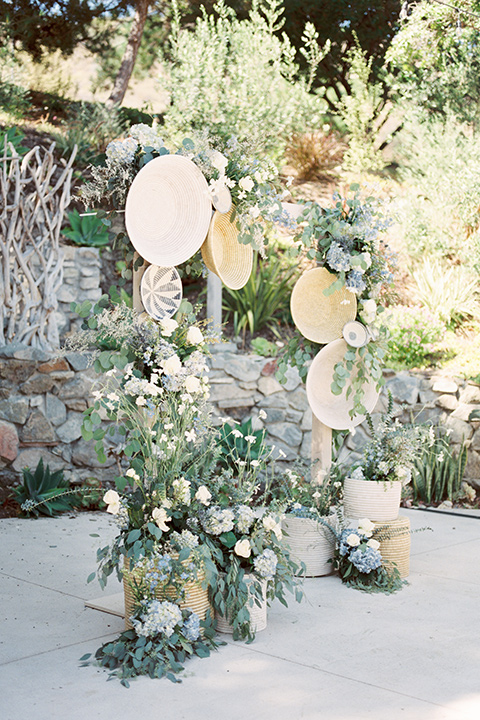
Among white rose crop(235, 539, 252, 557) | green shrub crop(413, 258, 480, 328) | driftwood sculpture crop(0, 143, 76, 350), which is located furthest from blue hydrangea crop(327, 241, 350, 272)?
green shrub crop(413, 258, 480, 328)

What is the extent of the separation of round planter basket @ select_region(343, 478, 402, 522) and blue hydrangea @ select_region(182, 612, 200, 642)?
50.0 inches

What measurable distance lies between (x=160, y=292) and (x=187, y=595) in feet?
3.94

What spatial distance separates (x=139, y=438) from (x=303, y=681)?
3.57ft

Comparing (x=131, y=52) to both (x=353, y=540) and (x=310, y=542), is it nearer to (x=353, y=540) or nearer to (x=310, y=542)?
(x=310, y=542)

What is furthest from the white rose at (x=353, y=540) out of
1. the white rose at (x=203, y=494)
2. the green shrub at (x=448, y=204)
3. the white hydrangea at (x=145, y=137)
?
the green shrub at (x=448, y=204)

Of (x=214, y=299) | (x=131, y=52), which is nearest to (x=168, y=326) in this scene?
A: (x=214, y=299)

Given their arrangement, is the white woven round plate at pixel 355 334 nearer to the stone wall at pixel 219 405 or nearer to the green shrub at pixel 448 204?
the stone wall at pixel 219 405

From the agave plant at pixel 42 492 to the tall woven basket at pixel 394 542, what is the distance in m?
2.06

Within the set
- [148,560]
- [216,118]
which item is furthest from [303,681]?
[216,118]

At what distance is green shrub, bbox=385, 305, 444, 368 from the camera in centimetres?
633

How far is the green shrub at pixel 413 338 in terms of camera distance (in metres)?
6.33

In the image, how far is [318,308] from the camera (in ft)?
13.1

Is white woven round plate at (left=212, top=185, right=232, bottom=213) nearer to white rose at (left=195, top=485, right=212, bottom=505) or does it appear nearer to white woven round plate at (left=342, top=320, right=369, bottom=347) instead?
white woven round plate at (left=342, top=320, right=369, bottom=347)

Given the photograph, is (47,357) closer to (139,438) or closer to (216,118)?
(139,438)
